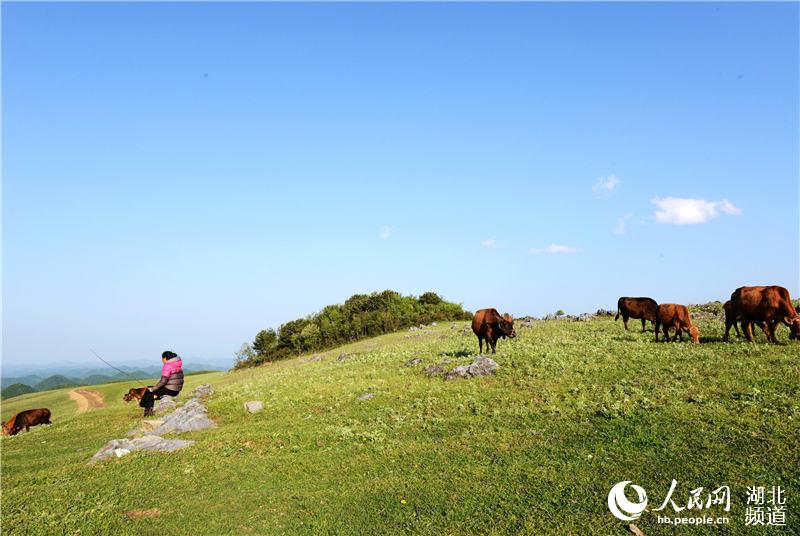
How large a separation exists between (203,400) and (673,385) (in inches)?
870

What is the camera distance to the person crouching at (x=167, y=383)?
2125 centimetres

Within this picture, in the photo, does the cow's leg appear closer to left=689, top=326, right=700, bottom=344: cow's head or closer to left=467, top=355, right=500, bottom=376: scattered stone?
left=689, top=326, right=700, bottom=344: cow's head

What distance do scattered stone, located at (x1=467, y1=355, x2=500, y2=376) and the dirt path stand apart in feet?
110

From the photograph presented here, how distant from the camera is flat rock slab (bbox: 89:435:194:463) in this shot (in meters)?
14.3

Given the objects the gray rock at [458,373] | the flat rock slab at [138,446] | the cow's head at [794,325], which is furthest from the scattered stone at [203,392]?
the cow's head at [794,325]

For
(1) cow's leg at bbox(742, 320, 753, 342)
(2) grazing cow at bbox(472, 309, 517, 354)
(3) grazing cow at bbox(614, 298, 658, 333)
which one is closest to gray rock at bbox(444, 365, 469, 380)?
(2) grazing cow at bbox(472, 309, 517, 354)

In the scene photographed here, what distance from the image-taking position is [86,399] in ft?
141

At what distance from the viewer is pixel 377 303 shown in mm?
69188

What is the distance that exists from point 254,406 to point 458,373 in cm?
922

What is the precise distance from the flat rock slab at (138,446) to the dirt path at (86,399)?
1070 inches

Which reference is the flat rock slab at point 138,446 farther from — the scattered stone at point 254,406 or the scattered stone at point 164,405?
the scattered stone at point 164,405

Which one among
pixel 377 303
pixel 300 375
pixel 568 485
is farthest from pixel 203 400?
pixel 377 303

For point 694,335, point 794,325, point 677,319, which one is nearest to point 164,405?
point 677,319

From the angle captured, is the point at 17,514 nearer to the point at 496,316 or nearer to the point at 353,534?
the point at 353,534
